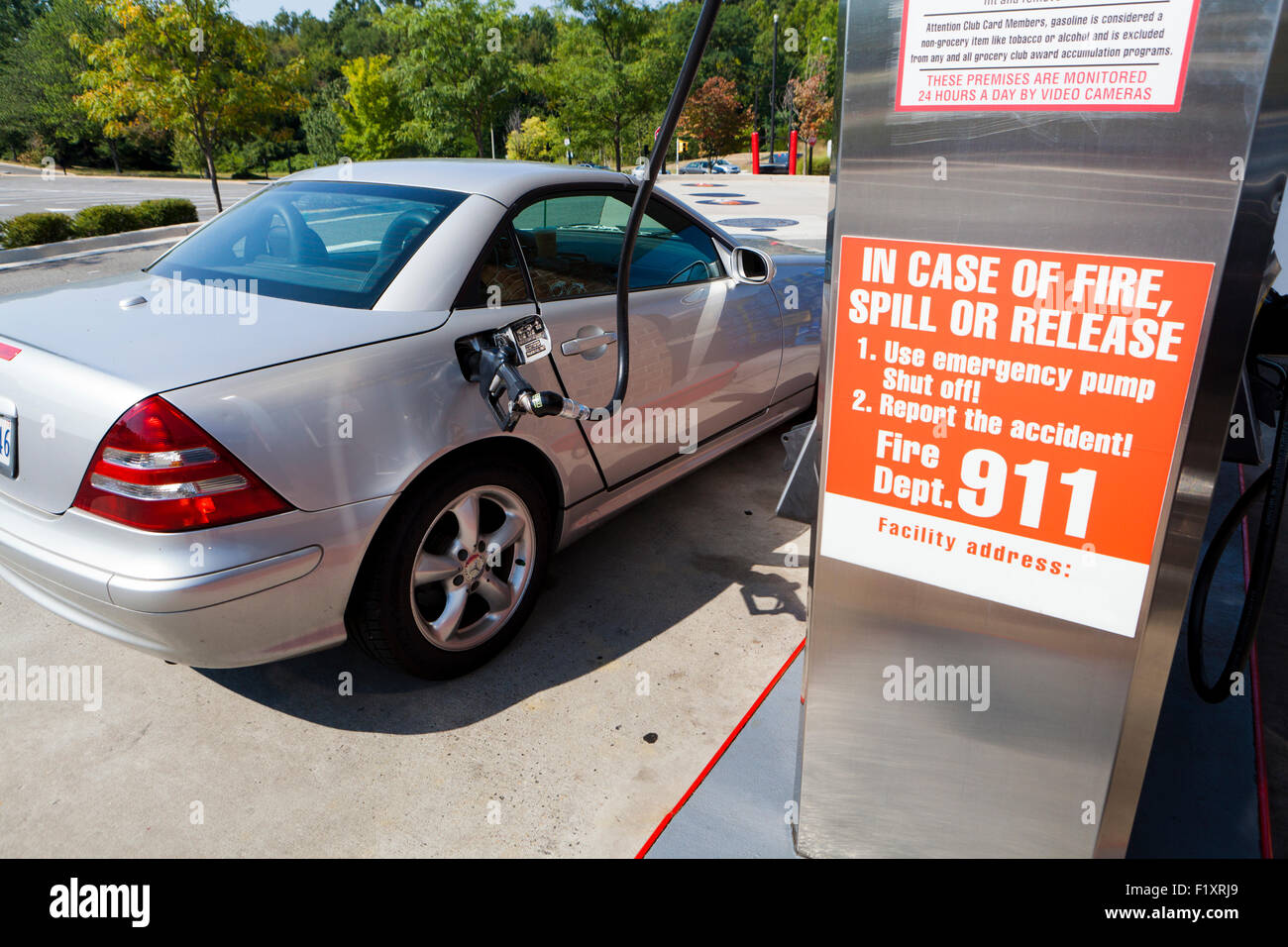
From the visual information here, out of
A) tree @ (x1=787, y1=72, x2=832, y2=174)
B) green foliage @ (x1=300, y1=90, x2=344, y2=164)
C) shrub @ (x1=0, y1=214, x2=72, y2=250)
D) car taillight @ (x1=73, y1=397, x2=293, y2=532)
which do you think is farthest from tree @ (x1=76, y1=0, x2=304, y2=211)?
green foliage @ (x1=300, y1=90, x2=344, y2=164)

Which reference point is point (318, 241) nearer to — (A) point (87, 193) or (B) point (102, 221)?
(B) point (102, 221)

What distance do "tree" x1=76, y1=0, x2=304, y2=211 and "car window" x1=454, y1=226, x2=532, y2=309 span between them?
13678mm

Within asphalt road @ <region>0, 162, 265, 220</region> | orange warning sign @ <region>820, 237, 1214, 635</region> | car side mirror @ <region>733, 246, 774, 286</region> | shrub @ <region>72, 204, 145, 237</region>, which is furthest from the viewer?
asphalt road @ <region>0, 162, 265, 220</region>

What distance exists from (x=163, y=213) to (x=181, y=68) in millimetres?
3129

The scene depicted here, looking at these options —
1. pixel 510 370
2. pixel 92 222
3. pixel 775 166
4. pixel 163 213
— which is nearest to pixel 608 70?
pixel 163 213

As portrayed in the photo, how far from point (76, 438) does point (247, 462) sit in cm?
45

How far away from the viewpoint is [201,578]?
86.1 inches

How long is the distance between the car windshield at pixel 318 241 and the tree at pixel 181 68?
12804 millimetres

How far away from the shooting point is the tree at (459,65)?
19172mm

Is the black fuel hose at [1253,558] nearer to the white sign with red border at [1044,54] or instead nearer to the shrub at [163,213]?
the white sign with red border at [1044,54]

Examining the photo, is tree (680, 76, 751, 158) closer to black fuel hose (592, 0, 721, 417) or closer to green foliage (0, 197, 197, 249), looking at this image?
green foliage (0, 197, 197, 249)

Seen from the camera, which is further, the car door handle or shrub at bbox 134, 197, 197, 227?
shrub at bbox 134, 197, 197, 227

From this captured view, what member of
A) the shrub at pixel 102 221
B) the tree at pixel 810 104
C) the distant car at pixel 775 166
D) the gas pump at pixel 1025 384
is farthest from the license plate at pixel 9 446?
the tree at pixel 810 104

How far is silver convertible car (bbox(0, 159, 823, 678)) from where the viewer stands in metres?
2.19
